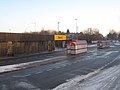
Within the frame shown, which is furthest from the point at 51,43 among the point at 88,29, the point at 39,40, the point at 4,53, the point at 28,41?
the point at 88,29

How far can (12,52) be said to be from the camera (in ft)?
146

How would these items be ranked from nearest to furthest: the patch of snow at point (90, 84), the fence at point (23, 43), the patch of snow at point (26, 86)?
the patch of snow at point (90, 84), the patch of snow at point (26, 86), the fence at point (23, 43)

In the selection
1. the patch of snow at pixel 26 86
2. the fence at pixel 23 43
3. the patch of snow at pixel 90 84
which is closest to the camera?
the patch of snow at pixel 90 84

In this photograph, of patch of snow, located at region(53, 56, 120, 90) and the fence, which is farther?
the fence

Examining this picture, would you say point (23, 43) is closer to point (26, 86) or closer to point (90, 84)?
point (26, 86)

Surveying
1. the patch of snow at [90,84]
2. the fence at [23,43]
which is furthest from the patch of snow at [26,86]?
the fence at [23,43]

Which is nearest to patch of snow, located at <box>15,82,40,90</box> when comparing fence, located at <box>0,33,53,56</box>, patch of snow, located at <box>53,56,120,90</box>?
patch of snow, located at <box>53,56,120,90</box>

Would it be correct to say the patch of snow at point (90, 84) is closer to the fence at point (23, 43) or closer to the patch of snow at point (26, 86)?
the patch of snow at point (26, 86)

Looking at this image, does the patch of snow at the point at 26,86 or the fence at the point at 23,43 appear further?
the fence at the point at 23,43

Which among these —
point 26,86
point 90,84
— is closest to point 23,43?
point 26,86

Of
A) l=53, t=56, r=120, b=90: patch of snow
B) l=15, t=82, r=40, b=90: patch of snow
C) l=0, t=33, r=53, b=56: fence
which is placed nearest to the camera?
l=53, t=56, r=120, b=90: patch of snow

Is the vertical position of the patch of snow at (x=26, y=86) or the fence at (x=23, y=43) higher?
the fence at (x=23, y=43)

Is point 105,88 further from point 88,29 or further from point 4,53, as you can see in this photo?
point 88,29

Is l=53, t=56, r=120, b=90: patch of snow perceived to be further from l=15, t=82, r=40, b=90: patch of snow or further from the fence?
the fence
